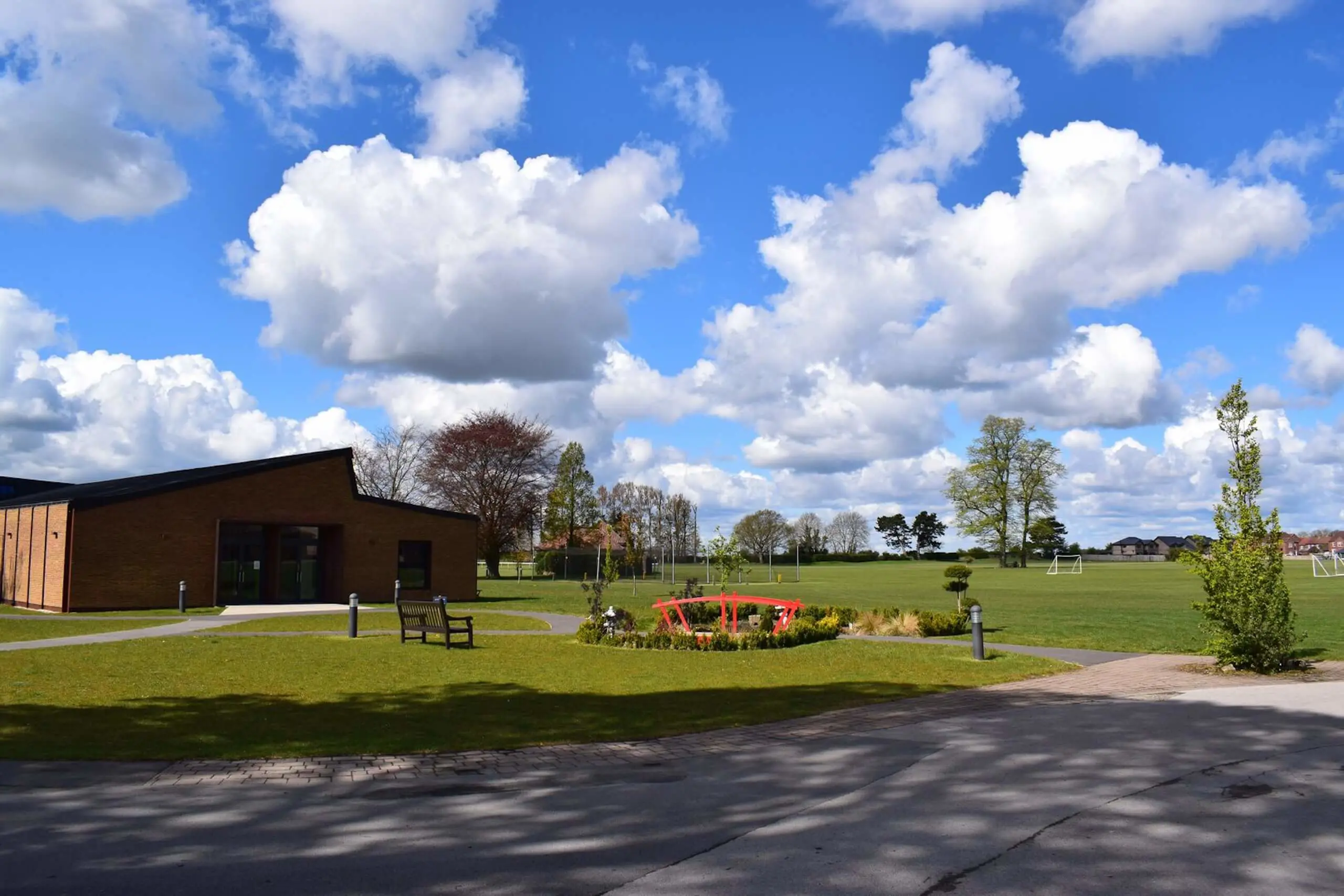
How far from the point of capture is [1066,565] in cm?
9144

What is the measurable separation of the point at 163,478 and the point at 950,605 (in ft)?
99.3

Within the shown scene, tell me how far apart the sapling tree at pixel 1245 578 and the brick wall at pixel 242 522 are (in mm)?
29628

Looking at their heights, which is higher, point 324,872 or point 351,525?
point 351,525

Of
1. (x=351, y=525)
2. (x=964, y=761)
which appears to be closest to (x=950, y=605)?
(x=351, y=525)

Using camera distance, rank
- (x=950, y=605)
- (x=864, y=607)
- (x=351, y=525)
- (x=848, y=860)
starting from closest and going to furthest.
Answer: (x=848, y=860) → (x=864, y=607) → (x=950, y=605) → (x=351, y=525)

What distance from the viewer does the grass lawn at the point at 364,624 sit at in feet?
76.2

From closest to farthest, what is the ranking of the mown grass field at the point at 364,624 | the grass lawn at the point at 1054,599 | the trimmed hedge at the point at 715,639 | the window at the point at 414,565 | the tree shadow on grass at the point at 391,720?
1. the tree shadow on grass at the point at 391,720
2. the trimmed hedge at the point at 715,639
3. the grass lawn at the point at 1054,599
4. the mown grass field at the point at 364,624
5. the window at the point at 414,565

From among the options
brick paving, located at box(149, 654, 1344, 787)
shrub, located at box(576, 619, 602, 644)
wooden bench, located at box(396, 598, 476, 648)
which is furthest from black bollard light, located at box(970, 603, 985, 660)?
wooden bench, located at box(396, 598, 476, 648)

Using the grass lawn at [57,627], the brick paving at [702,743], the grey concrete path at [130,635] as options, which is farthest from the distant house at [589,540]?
the brick paving at [702,743]

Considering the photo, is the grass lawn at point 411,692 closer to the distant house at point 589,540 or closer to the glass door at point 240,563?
the glass door at point 240,563

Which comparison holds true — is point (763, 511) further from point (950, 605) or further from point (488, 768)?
point (488, 768)

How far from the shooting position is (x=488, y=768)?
7.64m

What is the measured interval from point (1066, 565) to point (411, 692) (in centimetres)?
8871

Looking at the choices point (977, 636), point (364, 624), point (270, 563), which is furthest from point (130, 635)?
point (977, 636)
